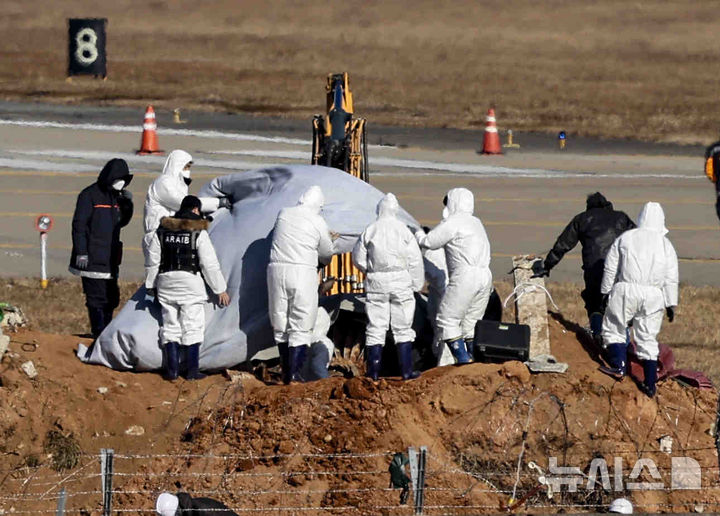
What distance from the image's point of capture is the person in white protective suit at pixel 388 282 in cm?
1329

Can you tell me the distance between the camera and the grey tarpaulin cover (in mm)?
13875

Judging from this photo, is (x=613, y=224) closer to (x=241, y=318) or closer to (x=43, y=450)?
(x=241, y=318)

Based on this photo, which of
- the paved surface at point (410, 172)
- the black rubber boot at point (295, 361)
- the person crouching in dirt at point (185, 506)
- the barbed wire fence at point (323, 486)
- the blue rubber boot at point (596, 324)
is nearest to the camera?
the person crouching in dirt at point (185, 506)

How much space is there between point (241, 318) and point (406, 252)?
175cm

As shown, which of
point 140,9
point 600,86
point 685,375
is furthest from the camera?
point 140,9

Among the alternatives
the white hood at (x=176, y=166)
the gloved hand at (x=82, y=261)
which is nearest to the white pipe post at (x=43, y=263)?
the gloved hand at (x=82, y=261)

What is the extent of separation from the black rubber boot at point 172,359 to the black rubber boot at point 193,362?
0.33 ft

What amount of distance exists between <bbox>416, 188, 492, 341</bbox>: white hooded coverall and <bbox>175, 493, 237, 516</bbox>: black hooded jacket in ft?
13.1

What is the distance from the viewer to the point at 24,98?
1438 inches

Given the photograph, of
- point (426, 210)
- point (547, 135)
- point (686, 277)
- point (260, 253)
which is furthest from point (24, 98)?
point (260, 253)

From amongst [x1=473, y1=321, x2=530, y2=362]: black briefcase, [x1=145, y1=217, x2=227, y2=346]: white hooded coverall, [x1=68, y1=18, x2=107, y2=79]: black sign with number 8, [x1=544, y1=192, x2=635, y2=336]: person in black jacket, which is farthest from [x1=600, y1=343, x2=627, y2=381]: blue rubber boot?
[x1=68, y1=18, x2=107, y2=79]: black sign with number 8

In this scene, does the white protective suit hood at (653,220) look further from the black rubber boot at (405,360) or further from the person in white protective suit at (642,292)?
the black rubber boot at (405,360)

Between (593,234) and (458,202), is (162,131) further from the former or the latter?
(458,202)

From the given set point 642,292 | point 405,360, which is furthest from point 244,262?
point 642,292
